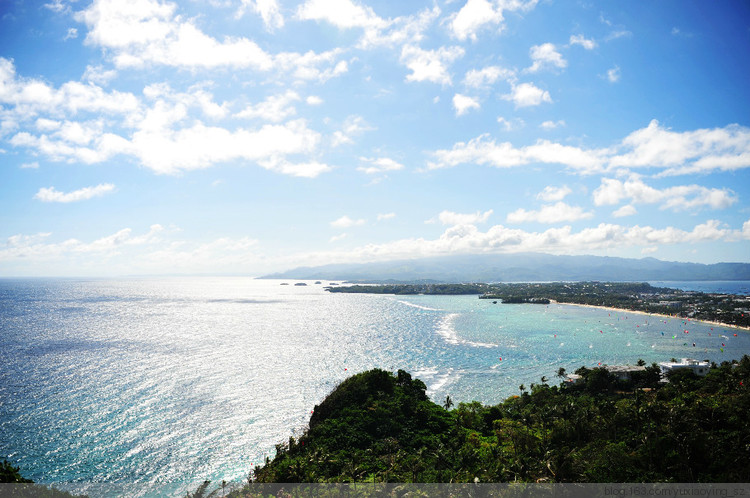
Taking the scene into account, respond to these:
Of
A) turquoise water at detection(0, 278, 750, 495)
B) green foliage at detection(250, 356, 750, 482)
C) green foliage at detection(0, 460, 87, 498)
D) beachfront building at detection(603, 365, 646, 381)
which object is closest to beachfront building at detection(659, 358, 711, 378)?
beachfront building at detection(603, 365, 646, 381)

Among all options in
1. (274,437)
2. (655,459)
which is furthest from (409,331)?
(655,459)

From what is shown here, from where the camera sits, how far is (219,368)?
7444 centimetres

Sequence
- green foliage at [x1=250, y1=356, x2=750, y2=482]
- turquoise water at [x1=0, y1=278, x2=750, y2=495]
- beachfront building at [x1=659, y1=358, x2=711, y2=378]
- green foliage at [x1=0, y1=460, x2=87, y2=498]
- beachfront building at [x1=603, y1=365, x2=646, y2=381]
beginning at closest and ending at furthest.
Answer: green foliage at [x1=0, y1=460, x2=87, y2=498], green foliage at [x1=250, y1=356, x2=750, y2=482], turquoise water at [x1=0, y1=278, x2=750, y2=495], beachfront building at [x1=603, y1=365, x2=646, y2=381], beachfront building at [x1=659, y1=358, x2=711, y2=378]

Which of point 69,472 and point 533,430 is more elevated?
point 533,430

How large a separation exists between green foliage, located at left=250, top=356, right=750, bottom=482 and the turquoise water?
32.7ft

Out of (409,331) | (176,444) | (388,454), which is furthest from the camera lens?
(409,331)

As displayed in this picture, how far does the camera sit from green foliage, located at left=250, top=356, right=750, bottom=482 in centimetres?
2814

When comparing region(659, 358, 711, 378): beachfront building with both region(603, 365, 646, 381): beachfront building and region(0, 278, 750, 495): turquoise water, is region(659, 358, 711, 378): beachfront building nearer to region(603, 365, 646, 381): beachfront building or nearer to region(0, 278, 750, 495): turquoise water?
region(603, 365, 646, 381): beachfront building

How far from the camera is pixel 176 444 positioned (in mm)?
44375

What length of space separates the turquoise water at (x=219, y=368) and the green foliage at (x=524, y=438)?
9962 millimetres

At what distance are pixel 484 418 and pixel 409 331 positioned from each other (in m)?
74.0

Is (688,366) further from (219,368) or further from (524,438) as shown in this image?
(219,368)

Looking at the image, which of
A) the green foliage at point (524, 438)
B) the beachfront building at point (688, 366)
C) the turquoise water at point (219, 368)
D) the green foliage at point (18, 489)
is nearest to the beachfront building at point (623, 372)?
the beachfront building at point (688, 366)

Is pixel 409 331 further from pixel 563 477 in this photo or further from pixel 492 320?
pixel 563 477
